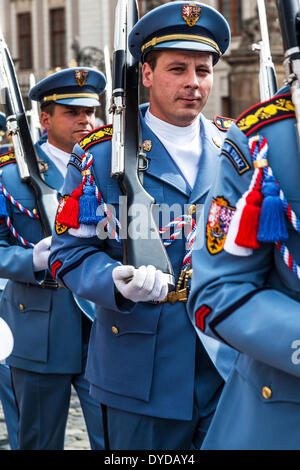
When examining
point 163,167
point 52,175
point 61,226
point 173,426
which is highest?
point 163,167

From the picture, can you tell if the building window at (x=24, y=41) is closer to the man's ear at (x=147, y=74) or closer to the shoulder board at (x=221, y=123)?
the shoulder board at (x=221, y=123)

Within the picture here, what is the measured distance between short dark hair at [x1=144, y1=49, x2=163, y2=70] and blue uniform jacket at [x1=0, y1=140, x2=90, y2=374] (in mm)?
1286

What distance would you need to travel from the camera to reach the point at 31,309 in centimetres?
426

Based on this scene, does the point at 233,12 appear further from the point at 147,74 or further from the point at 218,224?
the point at 218,224

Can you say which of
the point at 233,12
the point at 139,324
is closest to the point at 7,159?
the point at 139,324

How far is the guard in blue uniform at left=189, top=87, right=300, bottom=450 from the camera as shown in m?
1.89

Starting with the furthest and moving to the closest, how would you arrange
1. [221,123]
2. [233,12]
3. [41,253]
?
[233,12] → [41,253] → [221,123]

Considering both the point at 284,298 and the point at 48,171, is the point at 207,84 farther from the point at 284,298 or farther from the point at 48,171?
the point at 48,171

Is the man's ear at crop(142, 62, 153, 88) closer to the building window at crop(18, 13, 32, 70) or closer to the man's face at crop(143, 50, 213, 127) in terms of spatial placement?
the man's face at crop(143, 50, 213, 127)

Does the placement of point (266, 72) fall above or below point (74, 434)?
above

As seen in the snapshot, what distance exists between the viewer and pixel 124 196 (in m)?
3.07

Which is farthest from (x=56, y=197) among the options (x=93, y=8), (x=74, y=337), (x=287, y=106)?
(x=93, y=8)

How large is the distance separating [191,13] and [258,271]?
1424 mm

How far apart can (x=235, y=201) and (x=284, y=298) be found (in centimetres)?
26
